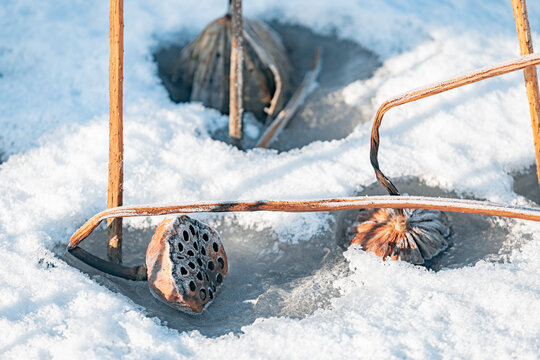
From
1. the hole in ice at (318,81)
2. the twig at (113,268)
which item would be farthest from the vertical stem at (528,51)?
the twig at (113,268)

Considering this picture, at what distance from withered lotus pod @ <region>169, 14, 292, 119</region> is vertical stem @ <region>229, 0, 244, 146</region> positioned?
0.31m

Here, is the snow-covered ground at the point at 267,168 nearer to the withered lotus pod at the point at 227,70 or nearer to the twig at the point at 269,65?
the withered lotus pod at the point at 227,70

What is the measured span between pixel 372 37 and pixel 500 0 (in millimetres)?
1127

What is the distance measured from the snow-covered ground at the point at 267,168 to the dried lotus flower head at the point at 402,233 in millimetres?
95

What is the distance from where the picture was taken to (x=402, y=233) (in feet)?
8.33

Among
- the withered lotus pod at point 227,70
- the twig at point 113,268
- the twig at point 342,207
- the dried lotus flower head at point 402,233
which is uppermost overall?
the withered lotus pod at point 227,70

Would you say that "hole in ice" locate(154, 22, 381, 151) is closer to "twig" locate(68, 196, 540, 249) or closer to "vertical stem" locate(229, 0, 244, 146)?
"vertical stem" locate(229, 0, 244, 146)

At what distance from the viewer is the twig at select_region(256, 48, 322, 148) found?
10.7ft

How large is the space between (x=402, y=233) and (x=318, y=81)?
4.55ft

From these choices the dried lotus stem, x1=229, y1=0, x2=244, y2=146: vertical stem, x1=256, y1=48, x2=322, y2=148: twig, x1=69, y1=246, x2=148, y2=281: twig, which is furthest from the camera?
x1=256, y1=48, x2=322, y2=148: twig

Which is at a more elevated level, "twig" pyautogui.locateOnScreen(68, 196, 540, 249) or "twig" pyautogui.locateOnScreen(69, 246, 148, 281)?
"twig" pyautogui.locateOnScreen(68, 196, 540, 249)

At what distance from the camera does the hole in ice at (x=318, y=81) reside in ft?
10.8

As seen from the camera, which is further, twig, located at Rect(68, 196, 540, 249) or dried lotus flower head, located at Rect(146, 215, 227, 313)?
dried lotus flower head, located at Rect(146, 215, 227, 313)

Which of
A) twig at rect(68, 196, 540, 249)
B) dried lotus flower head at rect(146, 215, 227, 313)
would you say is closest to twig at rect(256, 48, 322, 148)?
dried lotus flower head at rect(146, 215, 227, 313)
